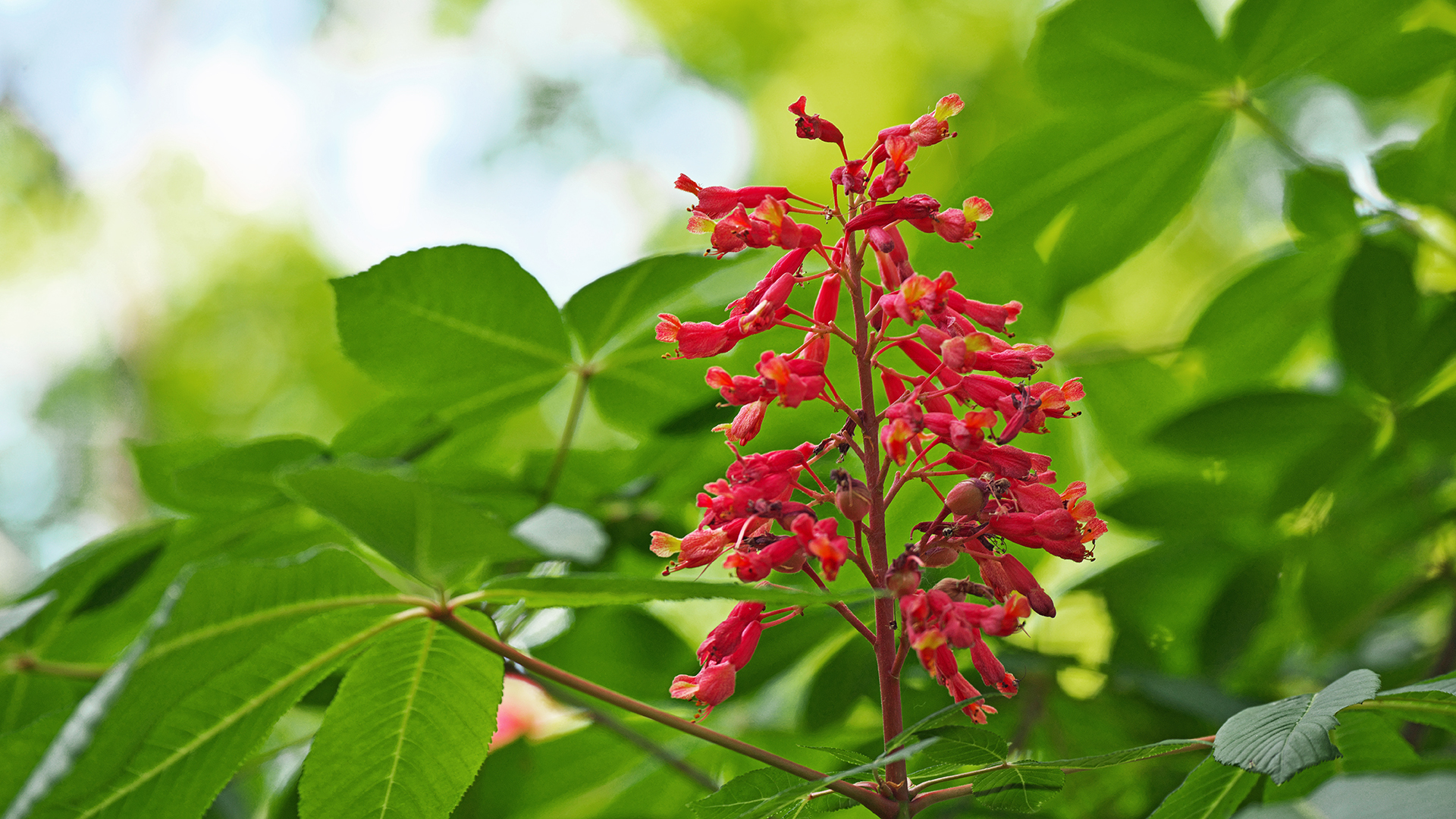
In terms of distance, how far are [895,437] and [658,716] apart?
45cm

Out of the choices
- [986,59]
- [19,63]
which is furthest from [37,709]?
[19,63]

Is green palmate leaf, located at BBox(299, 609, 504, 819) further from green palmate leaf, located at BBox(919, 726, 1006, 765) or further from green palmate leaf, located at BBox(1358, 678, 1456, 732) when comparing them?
green palmate leaf, located at BBox(1358, 678, 1456, 732)

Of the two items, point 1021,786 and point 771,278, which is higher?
point 771,278

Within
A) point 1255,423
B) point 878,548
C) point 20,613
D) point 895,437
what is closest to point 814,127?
point 895,437

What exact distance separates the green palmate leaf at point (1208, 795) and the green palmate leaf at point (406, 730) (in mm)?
818

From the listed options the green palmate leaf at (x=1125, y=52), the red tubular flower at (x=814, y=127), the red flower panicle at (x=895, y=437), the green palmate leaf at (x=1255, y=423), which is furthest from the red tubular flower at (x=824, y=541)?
the green palmate leaf at (x=1125, y=52)

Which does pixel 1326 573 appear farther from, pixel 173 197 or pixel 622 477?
pixel 173 197

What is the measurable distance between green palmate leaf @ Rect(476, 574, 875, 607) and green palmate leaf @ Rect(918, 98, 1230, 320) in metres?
1.10

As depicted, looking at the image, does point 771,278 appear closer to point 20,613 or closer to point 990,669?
point 990,669

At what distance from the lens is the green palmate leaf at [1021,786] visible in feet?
3.34

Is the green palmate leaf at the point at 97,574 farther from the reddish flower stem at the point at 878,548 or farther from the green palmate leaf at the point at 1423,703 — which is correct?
the green palmate leaf at the point at 1423,703

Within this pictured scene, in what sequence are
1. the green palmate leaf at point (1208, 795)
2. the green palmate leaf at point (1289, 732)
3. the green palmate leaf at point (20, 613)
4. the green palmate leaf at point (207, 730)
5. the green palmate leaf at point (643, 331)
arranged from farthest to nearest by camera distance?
the green palmate leaf at point (643, 331), the green palmate leaf at point (20, 613), the green palmate leaf at point (207, 730), the green palmate leaf at point (1208, 795), the green palmate leaf at point (1289, 732)

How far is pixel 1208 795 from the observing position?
41.5 inches

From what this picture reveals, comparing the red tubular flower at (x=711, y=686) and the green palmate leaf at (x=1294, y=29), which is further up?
the green palmate leaf at (x=1294, y=29)
